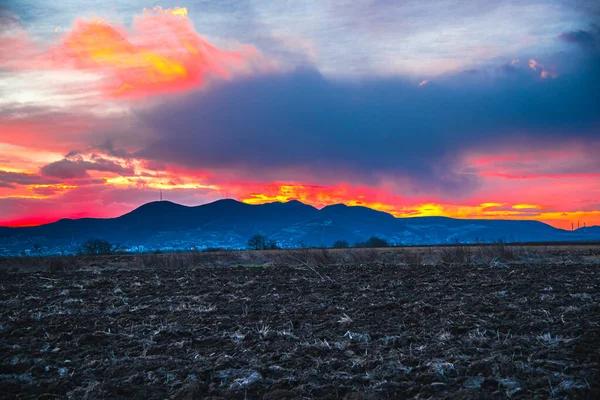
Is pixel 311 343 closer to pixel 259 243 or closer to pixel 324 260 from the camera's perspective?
pixel 324 260

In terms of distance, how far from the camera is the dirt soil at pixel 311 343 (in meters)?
7.83

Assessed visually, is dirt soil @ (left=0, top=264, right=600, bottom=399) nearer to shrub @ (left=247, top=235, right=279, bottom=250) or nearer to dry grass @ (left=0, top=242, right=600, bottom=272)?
dry grass @ (left=0, top=242, right=600, bottom=272)

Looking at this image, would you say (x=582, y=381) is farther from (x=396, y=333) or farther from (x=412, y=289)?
(x=412, y=289)

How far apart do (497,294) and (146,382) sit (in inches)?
466

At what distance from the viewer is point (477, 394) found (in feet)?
23.2

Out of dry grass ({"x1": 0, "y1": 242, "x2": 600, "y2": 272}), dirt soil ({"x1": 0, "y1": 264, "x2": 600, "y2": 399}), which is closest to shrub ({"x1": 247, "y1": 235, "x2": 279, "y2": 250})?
dry grass ({"x1": 0, "y1": 242, "x2": 600, "y2": 272})

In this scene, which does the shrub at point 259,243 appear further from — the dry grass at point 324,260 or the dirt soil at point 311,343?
the dirt soil at point 311,343

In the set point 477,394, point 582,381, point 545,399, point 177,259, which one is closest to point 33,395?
point 477,394

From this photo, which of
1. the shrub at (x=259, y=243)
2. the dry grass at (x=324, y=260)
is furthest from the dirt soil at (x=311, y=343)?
the shrub at (x=259, y=243)

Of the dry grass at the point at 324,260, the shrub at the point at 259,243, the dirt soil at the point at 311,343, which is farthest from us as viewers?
the shrub at the point at 259,243

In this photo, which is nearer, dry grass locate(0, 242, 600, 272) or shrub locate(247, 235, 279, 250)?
dry grass locate(0, 242, 600, 272)

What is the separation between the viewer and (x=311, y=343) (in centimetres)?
1048

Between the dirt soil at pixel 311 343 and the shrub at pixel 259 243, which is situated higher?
the shrub at pixel 259 243

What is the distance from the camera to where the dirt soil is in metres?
7.83
